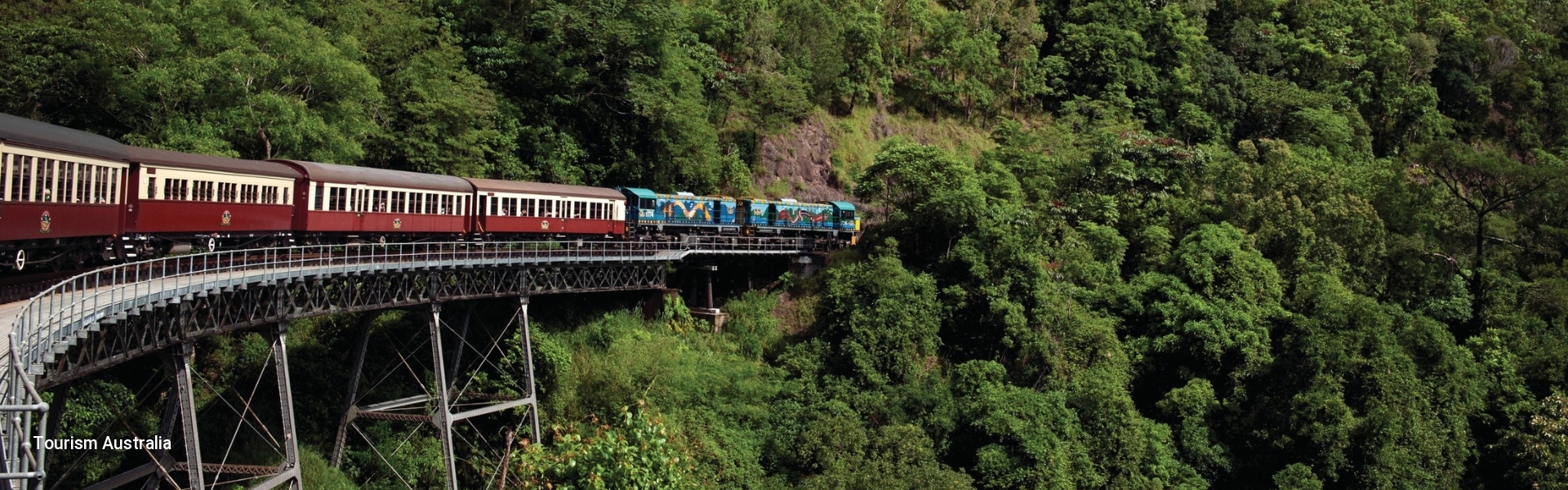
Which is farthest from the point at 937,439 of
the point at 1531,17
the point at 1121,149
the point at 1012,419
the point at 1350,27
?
the point at 1531,17

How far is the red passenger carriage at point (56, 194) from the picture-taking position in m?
21.4

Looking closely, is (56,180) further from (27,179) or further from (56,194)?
(27,179)

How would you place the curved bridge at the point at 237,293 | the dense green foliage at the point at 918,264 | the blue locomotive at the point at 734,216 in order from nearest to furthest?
the curved bridge at the point at 237,293
the dense green foliage at the point at 918,264
the blue locomotive at the point at 734,216

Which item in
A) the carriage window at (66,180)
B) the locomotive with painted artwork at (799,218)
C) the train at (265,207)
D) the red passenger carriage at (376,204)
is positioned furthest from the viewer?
the locomotive with painted artwork at (799,218)

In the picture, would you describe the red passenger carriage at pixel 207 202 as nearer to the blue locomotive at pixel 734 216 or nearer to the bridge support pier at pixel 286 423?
the bridge support pier at pixel 286 423

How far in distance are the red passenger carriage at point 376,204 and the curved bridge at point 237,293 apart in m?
0.81

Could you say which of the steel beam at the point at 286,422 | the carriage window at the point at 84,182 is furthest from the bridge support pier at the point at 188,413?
the carriage window at the point at 84,182

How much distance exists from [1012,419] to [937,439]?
2.55 m

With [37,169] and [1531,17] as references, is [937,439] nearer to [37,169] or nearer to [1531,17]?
[37,169]

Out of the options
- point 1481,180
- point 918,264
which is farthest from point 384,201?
point 1481,180

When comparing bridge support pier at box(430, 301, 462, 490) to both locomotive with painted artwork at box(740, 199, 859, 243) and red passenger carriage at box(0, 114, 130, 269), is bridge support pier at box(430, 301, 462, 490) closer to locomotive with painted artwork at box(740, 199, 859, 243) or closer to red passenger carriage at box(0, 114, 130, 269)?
red passenger carriage at box(0, 114, 130, 269)

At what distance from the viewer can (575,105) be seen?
4731 cm

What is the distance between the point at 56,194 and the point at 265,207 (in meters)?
6.94

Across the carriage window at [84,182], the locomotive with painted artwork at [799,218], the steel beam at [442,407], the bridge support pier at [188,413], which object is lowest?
the steel beam at [442,407]
